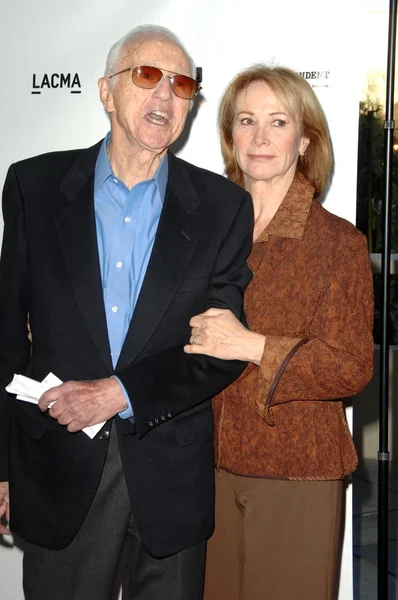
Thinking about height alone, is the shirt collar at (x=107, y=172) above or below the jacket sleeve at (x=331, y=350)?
above

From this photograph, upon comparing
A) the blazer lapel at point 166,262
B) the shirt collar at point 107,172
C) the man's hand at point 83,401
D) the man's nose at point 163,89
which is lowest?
the man's hand at point 83,401

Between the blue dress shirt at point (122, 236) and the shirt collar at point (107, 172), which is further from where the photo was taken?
the shirt collar at point (107, 172)

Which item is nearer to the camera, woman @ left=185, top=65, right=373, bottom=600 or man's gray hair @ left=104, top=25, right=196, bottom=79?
man's gray hair @ left=104, top=25, right=196, bottom=79

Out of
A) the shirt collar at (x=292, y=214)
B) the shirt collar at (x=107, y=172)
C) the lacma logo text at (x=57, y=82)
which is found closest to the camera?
the shirt collar at (x=107, y=172)

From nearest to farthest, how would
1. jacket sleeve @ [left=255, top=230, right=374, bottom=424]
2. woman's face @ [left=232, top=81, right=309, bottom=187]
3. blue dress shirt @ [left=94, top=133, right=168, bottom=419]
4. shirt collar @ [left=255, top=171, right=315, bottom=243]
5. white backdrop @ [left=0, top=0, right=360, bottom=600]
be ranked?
1. blue dress shirt @ [left=94, top=133, right=168, bottom=419]
2. jacket sleeve @ [left=255, top=230, right=374, bottom=424]
3. shirt collar @ [left=255, top=171, right=315, bottom=243]
4. woman's face @ [left=232, top=81, right=309, bottom=187]
5. white backdrop @ [left=0, top=0, right=360, bottom=600]

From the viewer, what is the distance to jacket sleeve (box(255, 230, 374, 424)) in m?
2.57

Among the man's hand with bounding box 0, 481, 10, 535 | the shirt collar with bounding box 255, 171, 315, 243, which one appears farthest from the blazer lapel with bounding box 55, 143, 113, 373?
the shirt collar with bounding box 255, 171, 315, 243

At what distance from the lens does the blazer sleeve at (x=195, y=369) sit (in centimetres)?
227

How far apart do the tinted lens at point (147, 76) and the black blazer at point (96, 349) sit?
10.7 inches

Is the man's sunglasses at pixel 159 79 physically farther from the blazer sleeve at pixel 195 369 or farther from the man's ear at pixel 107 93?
the blazer sleeve at pixel 195 369

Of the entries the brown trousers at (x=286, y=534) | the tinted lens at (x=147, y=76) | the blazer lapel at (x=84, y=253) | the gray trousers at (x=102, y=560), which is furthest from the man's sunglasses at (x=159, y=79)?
the brown trousers at (x=286, y=534)

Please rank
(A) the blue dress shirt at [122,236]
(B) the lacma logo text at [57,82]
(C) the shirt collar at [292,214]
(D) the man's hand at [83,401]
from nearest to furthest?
(D) the man's hand at [83,401] → (A) the blue dress shirt at [122,236] → (C) the shirt collar at [292,214] → (B) the lacma logo text at [57,82]

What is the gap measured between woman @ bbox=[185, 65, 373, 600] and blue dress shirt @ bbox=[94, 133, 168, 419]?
371 mm

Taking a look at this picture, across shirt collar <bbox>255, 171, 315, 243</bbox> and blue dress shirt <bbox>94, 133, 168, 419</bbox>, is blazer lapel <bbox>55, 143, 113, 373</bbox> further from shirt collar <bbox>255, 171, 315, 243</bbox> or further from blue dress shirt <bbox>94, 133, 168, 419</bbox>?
shirt collar <bbox>255, 171, 315, 243</bbox>
